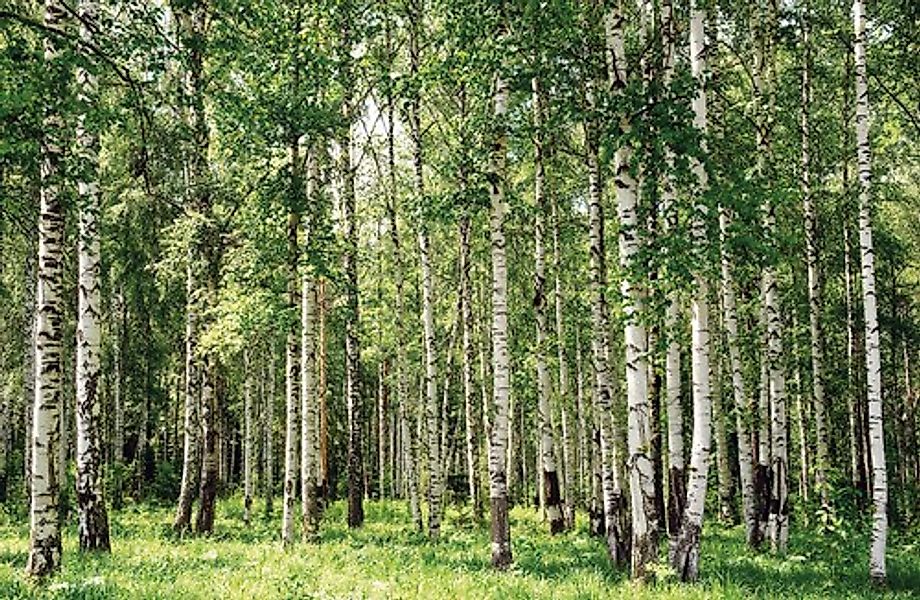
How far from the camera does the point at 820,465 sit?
51.9ft

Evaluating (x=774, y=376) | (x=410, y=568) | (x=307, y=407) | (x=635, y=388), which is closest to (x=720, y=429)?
(x=774, y=376)

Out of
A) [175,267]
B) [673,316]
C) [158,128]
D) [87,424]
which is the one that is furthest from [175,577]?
[158,128]

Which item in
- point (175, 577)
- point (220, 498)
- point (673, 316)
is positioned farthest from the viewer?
point (220, 498)

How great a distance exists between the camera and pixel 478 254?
24688 mm

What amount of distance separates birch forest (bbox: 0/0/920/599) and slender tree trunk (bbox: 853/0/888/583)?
2.1 inches

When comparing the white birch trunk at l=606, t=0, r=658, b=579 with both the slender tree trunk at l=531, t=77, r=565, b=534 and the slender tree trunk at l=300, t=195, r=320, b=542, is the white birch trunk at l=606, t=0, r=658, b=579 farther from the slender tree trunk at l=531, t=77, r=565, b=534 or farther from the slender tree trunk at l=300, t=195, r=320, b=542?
the slender tree trunk at l=300, t=195, r=320, b=542

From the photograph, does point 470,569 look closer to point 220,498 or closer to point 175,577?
point 175,577

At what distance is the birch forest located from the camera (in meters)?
9.66

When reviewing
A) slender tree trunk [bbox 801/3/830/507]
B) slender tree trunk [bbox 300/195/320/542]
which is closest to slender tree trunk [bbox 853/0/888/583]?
slender tree trunk [bbox 801/3/830/507]

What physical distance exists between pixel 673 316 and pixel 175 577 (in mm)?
7990

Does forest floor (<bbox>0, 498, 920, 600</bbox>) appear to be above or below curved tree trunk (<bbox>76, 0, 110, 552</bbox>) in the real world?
below

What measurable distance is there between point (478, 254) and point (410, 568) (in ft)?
45.7

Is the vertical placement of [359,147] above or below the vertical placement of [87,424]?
above

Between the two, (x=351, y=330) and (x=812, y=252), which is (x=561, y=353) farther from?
(x=812, y=252)
